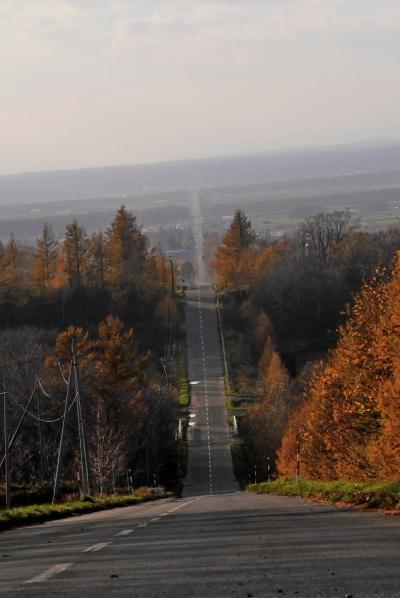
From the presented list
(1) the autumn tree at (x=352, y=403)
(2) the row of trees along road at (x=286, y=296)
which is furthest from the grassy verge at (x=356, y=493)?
(2) the row of trees along road at (x=286, y=296)

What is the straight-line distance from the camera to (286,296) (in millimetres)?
115625

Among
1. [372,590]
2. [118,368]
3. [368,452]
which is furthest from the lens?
[118,368]

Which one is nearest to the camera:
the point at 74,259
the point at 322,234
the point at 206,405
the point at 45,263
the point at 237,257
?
the point at 206,405

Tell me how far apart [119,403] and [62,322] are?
46561 mm

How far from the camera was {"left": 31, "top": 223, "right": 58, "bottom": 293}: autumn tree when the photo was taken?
113 meters

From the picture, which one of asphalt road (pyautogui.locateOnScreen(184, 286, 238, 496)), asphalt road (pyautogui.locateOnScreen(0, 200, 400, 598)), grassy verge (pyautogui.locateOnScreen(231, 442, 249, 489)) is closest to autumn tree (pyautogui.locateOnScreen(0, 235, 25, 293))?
asphalt road (pyautogui.locateOnScreen(184, 286, 238, 496))

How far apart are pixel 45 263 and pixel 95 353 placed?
39251mm

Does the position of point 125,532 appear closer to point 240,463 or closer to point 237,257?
point 240,463

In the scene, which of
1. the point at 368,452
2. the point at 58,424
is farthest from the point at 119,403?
the point at 368,452

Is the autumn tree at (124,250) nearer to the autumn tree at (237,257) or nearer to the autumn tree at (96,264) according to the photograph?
the autumn tree at (96,264)

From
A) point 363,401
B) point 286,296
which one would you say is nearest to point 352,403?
point 363,401

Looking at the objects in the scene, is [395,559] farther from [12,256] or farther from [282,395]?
[12,256]

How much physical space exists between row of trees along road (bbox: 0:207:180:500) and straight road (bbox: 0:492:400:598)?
25.1 m

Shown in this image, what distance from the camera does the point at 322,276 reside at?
11750 centimetres
